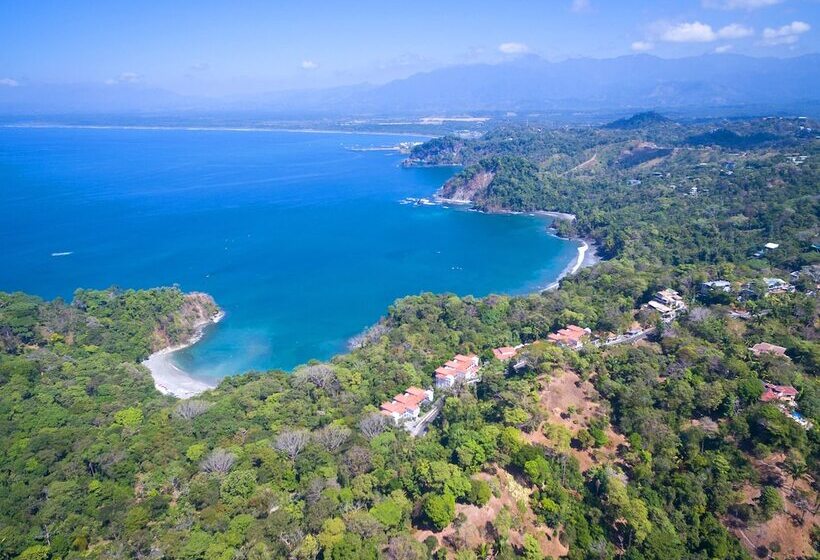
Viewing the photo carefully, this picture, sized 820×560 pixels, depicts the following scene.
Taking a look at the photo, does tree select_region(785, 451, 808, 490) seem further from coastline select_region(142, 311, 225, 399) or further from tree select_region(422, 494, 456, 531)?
coastline select_region(142, 311, 225, 399)

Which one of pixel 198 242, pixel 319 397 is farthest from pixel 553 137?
pixel 319 397

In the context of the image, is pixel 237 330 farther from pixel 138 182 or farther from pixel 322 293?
pixel 138 182

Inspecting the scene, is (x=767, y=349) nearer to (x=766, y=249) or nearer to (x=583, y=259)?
(x=766, y=249)

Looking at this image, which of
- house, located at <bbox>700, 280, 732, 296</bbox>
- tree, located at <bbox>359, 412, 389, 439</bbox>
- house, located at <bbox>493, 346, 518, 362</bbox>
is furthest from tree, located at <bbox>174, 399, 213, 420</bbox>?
house, located at <bbox>700, 280, 732, 296</bbox>

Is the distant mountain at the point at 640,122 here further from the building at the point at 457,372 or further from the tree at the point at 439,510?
the tree at the point at 439,510

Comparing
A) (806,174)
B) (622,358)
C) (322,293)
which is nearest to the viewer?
(622,358)

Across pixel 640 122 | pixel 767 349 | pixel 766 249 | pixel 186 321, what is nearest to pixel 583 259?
pixel 766 249
